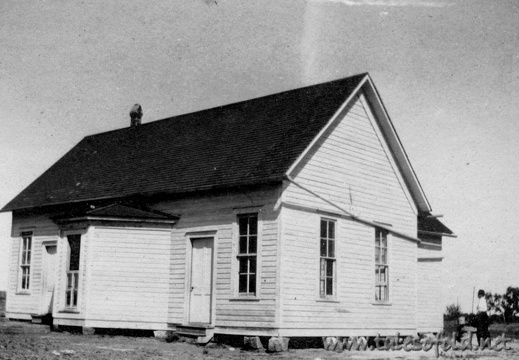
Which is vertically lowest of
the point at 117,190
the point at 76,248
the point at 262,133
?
the point at 76,248

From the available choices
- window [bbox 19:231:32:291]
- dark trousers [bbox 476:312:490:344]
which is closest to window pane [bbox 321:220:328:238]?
dark trousers [bbox 476:312:490:344]

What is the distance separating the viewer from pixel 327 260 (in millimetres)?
18547

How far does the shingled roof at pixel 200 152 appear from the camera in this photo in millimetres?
18422

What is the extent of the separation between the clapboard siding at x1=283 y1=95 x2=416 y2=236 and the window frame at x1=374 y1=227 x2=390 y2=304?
0.47 m

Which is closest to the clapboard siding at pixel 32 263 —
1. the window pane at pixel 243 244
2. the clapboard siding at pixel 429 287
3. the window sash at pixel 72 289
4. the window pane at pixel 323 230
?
the window sash at pixel 72 289

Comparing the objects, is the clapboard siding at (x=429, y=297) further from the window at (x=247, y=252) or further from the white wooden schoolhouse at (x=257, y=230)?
the window at (x=247, y=252)

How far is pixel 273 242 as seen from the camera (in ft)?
56.4

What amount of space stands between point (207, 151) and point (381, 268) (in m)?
6.19

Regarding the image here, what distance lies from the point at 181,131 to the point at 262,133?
4756 millimetres

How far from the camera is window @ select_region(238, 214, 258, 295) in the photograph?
17672 mm

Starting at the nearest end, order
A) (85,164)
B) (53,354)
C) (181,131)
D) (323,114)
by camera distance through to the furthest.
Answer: (53,354) → (323,114) → (181,131) → (85,164)

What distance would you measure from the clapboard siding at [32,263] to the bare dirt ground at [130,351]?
156 inches

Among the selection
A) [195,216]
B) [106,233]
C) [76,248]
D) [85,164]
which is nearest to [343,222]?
[195,216]

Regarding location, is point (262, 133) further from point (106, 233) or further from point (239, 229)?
point (106, 233)
